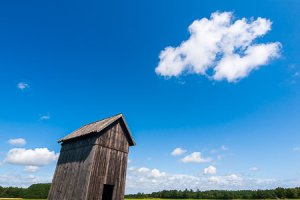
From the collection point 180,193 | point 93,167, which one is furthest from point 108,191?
point 180,193

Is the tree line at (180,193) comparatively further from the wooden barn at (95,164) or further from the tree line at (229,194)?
the wooden barn at (95,164)

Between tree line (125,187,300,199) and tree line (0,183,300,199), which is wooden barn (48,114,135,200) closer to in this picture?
tree line (0,183,300,199)

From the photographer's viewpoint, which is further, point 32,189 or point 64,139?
point 32,189

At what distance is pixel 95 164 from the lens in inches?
741

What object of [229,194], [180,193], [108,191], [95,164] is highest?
[180,193]

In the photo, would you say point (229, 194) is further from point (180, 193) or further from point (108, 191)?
point (108, 191)

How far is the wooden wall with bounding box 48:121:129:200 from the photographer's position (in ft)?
60.4

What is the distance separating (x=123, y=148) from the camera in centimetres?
2145

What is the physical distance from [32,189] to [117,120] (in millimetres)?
72649

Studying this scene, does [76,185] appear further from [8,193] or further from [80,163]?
[8,193]

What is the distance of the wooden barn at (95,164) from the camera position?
1850 cm

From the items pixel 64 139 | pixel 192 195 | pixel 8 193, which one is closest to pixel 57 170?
pixel 64 139

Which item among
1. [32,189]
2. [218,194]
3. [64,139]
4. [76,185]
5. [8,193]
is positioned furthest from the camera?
[218,194]

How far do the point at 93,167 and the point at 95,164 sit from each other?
0.30 metres
